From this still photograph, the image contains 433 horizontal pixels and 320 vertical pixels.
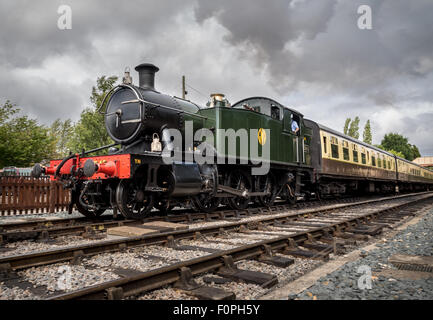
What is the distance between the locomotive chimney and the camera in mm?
7839

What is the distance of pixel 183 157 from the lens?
7484 mm

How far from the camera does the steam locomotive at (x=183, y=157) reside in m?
6.88

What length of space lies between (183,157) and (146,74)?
7.58 feet

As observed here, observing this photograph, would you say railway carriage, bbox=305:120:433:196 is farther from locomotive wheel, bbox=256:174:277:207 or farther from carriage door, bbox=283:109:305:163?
locomotive wheel, bbox=256:174:277:207

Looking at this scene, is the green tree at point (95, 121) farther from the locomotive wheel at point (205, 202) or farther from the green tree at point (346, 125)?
the green tree at point (346, 125)

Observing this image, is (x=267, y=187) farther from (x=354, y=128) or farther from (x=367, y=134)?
(x=367, y=134)

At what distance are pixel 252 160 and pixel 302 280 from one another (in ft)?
19.6

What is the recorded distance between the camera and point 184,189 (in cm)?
721

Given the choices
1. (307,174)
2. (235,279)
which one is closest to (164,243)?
(235,279)

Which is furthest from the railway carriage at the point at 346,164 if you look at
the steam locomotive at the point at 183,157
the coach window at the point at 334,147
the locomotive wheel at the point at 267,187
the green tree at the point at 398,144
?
the green tree at the point at 398,144

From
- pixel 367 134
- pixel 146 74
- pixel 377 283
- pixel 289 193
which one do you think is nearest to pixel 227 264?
pixel 377 283

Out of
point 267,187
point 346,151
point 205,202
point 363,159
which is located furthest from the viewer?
point 363,159

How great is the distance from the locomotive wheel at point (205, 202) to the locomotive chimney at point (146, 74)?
3.07 metres
